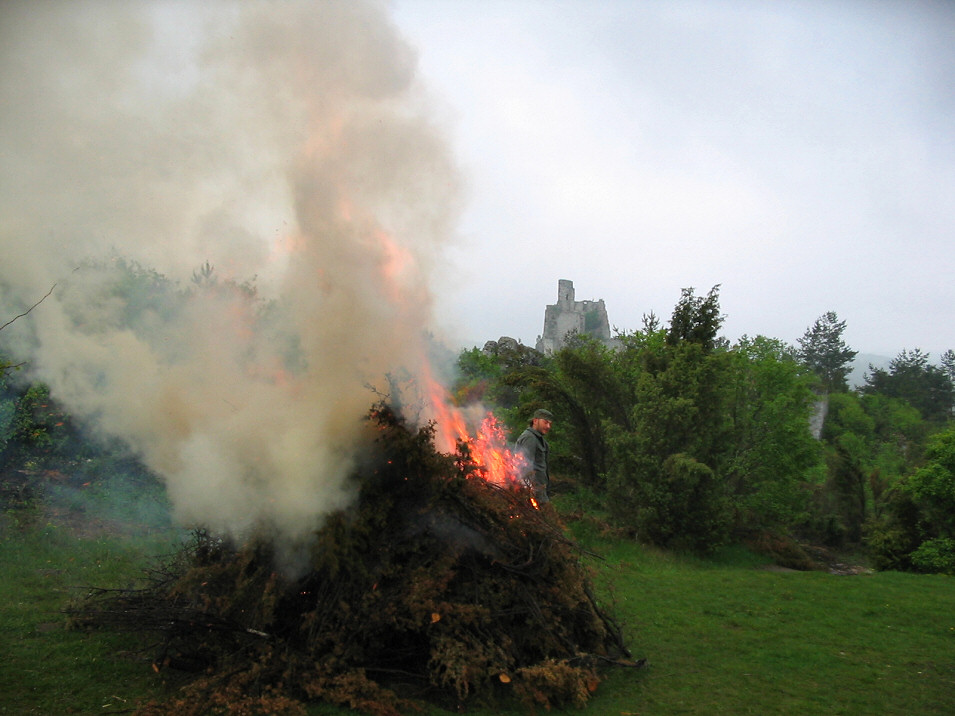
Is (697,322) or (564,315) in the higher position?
(564,315)

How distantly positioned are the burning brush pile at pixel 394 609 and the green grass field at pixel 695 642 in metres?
0.36

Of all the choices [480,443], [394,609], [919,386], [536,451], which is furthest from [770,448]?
[919,386]

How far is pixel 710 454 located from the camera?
16.1 metres

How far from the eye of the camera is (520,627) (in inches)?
262

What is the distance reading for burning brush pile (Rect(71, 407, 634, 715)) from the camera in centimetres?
581

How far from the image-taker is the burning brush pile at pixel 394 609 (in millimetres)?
5812

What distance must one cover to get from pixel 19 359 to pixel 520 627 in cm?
741

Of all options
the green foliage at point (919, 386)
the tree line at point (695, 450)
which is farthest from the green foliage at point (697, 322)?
the green foliage at point (919, 386)

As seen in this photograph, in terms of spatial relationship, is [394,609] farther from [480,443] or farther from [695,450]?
[695,450]

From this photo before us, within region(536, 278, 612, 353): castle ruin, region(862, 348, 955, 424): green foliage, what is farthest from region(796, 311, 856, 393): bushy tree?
region(536, 278, 612, 353): castle ruin

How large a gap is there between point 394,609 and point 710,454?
12.2 meters

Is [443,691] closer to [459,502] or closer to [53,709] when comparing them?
[459,502]

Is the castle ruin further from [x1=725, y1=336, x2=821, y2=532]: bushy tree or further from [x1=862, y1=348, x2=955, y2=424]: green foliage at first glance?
[x1=725, y1=336, x2=821, y2=532]: bushy tree

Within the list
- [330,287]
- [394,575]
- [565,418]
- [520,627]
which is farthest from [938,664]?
[565,418]
